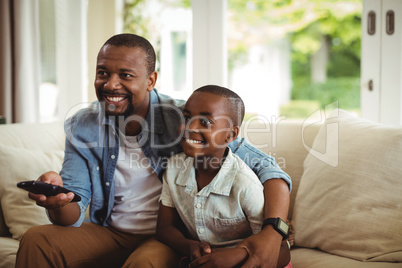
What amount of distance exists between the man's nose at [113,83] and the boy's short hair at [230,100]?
0.27 meters

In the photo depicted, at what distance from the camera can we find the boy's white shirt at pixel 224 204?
1.25m

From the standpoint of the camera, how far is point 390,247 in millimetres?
1316

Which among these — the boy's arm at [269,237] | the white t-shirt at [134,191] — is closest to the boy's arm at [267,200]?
the boy's arm at [269,237]

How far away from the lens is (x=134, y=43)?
142cm

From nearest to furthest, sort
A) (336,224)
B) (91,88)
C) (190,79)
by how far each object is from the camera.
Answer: (336,224)
(190,79)
(91,88)

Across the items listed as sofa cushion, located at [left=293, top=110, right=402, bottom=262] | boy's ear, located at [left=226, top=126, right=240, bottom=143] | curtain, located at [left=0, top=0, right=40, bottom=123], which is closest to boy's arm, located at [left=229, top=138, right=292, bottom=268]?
boy's ear, located at [left=226, top=126, right=240, bottom=143]

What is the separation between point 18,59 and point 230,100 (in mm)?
2358

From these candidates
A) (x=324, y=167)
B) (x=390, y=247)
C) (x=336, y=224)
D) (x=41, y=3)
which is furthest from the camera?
(x=41, y=3)

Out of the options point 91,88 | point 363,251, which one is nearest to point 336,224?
point 363,251

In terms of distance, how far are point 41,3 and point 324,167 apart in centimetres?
310

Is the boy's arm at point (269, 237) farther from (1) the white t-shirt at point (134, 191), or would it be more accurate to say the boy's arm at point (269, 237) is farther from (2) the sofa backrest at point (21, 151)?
(2) the sofa backrest at point (21, 151)

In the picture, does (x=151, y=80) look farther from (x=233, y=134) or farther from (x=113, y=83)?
(x=233, y=134)

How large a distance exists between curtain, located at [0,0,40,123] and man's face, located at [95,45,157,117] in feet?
6.49

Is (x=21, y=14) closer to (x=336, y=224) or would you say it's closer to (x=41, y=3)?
(x=41, y=3)
